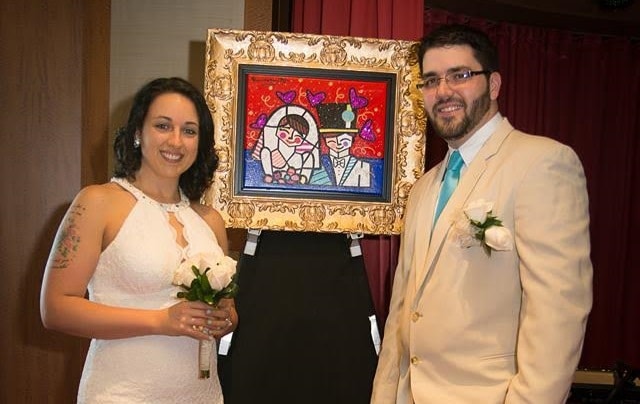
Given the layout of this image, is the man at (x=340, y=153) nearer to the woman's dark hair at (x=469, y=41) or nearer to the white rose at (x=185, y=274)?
the woman's dark hair at (x=469, y=41)

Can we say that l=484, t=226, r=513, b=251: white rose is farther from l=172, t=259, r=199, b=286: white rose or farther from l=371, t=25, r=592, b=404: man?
l=172, t=259, r=199, b=286: white rose

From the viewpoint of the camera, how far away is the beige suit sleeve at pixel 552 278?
1652 mm

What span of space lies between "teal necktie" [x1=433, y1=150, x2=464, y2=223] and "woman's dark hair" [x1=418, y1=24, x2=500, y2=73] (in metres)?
0.30

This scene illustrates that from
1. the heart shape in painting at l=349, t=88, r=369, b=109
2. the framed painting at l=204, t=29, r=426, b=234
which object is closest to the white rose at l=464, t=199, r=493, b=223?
the framed painting at l=204, t=29, r=426, b=234

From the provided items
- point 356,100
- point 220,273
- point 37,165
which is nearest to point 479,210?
point 220,273

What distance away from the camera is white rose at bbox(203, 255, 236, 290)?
1.84 meters

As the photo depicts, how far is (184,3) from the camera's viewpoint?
131 inches

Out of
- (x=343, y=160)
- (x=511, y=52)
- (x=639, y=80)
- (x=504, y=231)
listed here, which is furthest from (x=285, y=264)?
(x=639, y=80)

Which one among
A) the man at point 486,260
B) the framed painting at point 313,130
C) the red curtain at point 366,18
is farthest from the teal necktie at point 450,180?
the red curtain at point 366,18

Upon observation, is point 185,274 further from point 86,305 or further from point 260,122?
point 260,122

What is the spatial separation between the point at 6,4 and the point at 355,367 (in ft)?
7.71

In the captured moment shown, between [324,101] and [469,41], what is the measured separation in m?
0.76

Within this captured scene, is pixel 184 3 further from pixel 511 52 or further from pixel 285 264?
pixel 511 52

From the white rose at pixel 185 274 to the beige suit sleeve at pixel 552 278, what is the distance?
95cm
